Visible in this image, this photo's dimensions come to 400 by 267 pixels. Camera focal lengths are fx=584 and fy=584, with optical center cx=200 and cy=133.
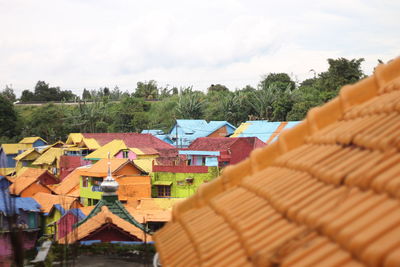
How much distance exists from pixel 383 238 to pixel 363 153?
3.07ft

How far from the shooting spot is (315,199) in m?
2.53

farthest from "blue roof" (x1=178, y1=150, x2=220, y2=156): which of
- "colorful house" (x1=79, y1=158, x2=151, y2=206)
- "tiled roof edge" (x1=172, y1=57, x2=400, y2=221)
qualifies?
"tiled roof edge" (x1=172, y1=57, x2=400, y2=221)

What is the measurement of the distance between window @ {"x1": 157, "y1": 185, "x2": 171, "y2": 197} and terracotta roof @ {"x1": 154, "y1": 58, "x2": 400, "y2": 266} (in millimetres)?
30312

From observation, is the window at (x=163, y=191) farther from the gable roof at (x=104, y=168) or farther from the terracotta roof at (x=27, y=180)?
the terracotta roof at (x=27, y=180)

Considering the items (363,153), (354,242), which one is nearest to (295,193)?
(363,153)

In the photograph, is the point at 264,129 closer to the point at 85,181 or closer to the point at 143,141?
the point at 143,141

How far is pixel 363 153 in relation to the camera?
8.61ft

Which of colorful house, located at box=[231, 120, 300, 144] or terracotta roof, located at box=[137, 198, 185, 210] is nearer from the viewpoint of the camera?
terracotta roof, located at box=[137, 198, 185, 210]

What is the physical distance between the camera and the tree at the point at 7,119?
7212 cm

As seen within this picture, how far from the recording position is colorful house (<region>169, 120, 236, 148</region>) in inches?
2181

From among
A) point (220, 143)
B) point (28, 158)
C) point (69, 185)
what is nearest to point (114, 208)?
point (220, 143)

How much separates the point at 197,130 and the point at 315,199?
54.3m

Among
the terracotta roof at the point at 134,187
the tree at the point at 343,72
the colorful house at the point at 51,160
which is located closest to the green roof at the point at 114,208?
the terracotta roof at the point at 134,187

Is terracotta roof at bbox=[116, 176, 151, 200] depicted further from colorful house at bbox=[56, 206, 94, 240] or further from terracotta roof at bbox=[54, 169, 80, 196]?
colorful house at bbox=[56, 206, 94, 240]
